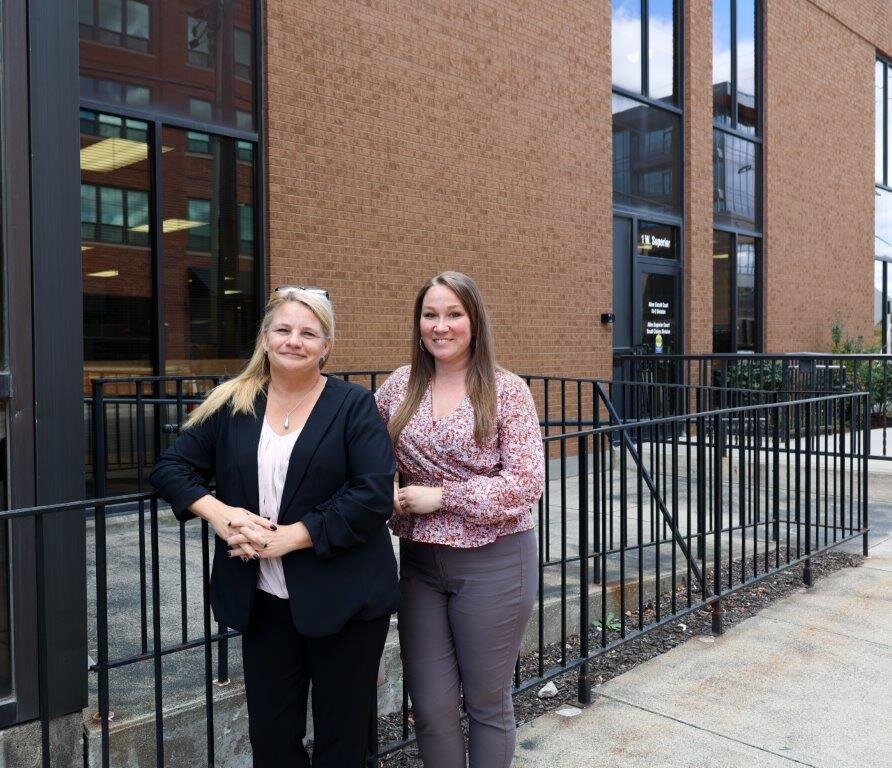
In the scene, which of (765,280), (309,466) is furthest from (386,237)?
(765,280)

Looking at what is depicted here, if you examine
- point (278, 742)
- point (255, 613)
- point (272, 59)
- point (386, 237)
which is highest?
point (272, 59)

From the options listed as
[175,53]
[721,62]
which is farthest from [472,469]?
[721,62]

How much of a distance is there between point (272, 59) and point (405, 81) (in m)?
1.52

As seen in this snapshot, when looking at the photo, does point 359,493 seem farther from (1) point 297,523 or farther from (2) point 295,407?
(2) point 295,407

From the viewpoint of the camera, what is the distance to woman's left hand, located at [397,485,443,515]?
2543mm

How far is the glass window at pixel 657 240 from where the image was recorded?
11.9 meters

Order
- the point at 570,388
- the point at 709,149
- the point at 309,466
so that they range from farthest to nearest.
A: the point at 709,149, the point at 570,388, the point at 309,466

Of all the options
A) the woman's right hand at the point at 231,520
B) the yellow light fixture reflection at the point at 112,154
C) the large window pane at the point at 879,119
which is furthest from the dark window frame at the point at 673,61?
the woman's right hand at the point at 231,520

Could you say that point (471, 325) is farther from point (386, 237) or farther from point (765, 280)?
point (765, 280)

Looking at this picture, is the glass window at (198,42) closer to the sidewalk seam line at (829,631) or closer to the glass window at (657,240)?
the sidewalk seam line at (829,631)

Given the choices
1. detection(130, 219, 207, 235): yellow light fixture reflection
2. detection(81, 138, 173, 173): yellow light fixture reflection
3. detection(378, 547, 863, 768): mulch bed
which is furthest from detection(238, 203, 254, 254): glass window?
detection(378, 547, 863, 768): mulch bed

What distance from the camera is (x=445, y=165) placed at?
8.94 metres

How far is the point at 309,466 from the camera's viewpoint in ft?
7.60

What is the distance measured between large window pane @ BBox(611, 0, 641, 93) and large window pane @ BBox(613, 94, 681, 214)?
28cm
